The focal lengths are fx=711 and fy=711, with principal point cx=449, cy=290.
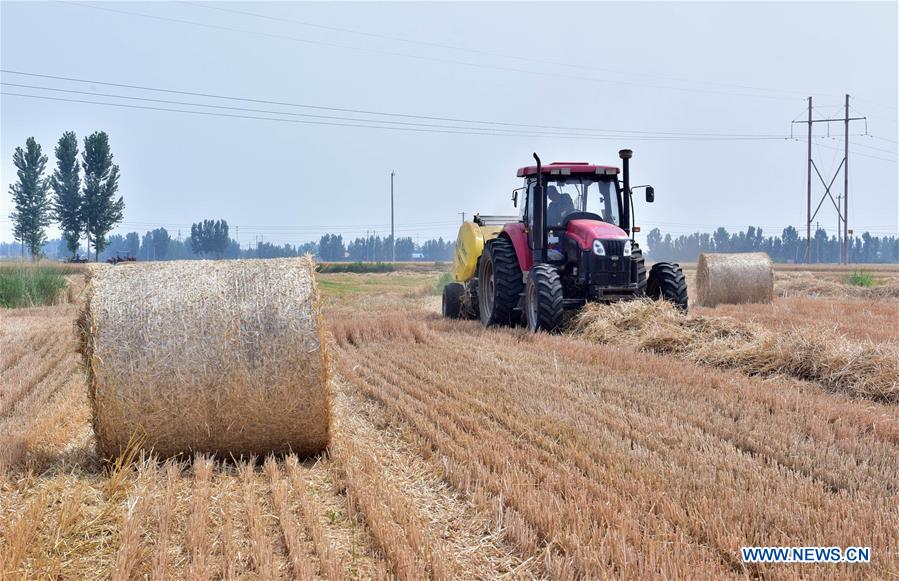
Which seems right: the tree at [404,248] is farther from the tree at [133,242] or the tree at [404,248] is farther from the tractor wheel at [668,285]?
the tractor wheel at [668,285]

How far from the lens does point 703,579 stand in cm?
277

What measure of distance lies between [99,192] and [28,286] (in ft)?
121

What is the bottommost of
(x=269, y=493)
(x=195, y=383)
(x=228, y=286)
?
(x=269, y=493)

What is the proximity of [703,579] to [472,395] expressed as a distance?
349cm

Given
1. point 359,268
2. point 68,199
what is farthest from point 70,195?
point 359,268

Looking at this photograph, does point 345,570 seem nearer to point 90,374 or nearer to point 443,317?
point 90,374

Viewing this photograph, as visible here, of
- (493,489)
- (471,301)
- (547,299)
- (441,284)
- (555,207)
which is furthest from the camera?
(441,284)

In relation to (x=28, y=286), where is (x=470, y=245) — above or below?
above

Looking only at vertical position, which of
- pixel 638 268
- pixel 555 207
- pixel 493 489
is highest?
pixel 555 207

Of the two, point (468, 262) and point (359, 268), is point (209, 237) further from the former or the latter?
point (468, 262)

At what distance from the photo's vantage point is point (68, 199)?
1950 inches

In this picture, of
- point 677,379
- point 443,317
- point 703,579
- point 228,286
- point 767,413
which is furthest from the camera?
point 443,317

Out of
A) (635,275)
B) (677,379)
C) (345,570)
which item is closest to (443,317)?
(635,275)

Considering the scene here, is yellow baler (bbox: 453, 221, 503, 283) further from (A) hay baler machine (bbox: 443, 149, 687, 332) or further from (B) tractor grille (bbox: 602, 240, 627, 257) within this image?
(B) tractor grille (bbox: 602, 240, 627, 257)
